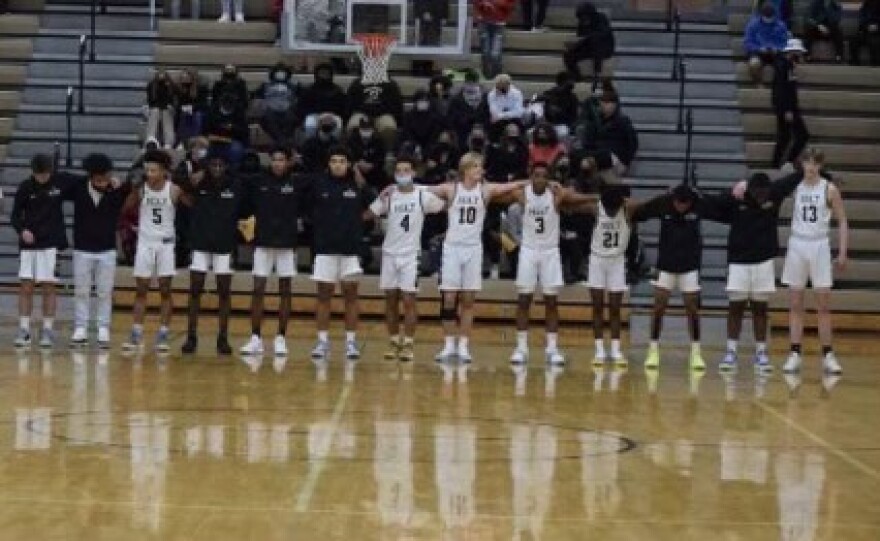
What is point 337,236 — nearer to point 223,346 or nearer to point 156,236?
point 223,346

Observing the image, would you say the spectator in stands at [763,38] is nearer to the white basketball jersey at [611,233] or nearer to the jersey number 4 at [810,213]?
the jersey number 4 at [810,213]

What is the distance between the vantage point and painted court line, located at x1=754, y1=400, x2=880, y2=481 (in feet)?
38.9

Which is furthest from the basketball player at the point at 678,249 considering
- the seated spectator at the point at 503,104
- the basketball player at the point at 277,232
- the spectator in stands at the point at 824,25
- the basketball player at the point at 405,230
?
the spectator in stands at the point at 824,25

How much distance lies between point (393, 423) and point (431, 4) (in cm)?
1444

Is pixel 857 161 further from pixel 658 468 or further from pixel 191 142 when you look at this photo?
pixel 658 468

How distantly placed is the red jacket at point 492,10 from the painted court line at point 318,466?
43.3 ft

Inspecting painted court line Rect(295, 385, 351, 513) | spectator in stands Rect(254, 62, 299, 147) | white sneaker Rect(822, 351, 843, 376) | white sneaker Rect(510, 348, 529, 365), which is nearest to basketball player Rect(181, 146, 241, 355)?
white sneaker Rect(510, 348, 529, 365)

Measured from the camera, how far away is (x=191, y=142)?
2319 cm

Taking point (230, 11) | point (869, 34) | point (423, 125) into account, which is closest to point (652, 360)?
point (423, 125)

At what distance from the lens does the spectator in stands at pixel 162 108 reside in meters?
25.0

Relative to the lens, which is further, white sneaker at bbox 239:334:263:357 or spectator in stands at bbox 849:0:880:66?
spectator in stands at bbox 849:0:880:66

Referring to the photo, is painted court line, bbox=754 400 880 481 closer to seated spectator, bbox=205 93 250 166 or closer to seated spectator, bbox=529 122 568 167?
seated spectator, bbox=529 122 568 167

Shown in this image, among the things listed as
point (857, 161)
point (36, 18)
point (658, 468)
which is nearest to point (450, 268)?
point (658, 468)

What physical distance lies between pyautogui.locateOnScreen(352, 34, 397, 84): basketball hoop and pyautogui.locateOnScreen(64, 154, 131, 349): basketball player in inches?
296
